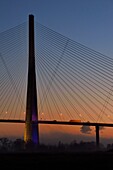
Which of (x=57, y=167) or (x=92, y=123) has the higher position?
(x=92, y=123)

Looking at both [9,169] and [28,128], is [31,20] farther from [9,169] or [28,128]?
[9,169]

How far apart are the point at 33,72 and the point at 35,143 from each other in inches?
228

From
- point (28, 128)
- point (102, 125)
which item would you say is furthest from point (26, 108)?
point (102, 125)

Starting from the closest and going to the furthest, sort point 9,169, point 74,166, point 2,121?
1. point 9,169
2. point 74,166
3. point 2,121

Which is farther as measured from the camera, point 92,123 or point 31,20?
point 92,123

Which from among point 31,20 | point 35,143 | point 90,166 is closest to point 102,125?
point 35,143

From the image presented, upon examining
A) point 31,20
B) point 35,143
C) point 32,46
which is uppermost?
point 31,20

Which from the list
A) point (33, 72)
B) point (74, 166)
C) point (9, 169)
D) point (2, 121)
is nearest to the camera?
point (9, 169)

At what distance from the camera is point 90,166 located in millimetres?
16141

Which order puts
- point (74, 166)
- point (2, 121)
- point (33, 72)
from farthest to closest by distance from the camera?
point (2, 121) < point (33, 72) < point (74, 166)

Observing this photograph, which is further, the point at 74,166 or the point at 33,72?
the point at 33,72

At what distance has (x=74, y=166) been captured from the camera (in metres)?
16.1

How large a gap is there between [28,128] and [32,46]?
6.85 meters

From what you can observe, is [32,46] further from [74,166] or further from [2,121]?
[74,166]
